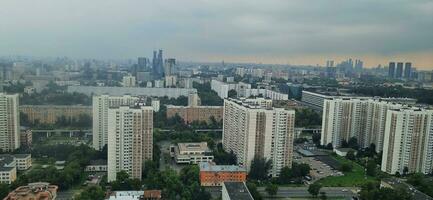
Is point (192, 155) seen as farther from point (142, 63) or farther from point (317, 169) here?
point (142, 63)

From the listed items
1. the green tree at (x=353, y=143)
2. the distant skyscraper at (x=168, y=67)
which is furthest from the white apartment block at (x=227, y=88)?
the green tree at (x=353, y=143)

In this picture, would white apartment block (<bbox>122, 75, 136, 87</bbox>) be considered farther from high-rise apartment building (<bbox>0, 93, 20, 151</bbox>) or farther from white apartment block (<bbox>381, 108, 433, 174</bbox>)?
white apartment block (<bbox>381, 108, 433, 174</bbox>)

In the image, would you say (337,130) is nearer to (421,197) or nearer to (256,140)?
(256,140)

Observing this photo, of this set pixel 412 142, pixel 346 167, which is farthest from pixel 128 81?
pixel 412 142

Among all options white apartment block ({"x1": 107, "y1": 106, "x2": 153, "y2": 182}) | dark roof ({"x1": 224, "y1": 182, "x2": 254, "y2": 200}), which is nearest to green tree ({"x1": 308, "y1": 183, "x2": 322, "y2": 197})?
dark roof ({"x1": 224, "y1": 182, "x2": 254, "y2": 200})

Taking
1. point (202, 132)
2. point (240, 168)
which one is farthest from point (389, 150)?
point (202, 132)

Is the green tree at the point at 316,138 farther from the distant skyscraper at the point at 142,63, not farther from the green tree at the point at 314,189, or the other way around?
the distant skyscraper at the point at 142,63
